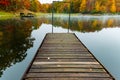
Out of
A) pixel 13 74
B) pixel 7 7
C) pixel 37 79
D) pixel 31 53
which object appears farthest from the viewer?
pixel 7 7

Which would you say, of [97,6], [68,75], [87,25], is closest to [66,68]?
[68,75]

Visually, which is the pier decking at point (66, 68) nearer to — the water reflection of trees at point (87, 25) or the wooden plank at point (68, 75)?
the wooden plank at point (68, 75)

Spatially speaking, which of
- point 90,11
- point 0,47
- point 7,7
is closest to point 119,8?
point 90,11

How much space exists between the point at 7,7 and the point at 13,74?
8493 cm

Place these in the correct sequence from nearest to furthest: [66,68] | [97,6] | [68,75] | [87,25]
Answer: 1. [68,75]
2. [66,68]
3. [87,25]
4. [97,6]

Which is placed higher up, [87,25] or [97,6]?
[97,6]

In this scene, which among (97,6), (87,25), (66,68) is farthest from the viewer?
(97,6)

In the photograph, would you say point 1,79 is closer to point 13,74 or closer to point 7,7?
point 13,74

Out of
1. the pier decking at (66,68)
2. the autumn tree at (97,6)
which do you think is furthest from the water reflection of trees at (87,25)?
the autumn tree at (97,6)

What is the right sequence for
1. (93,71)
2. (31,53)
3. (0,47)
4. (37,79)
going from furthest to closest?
(0,47), (31,53), (93,71), (37,79)

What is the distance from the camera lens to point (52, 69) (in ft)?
38.5

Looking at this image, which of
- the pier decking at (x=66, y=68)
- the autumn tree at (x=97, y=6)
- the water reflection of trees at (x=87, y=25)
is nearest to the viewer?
the pier decking at (x=66, y=68)

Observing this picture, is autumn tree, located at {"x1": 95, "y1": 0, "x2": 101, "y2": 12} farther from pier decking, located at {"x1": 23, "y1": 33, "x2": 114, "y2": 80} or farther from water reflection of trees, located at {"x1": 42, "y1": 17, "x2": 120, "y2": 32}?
pier decking, located at {"x1": 23, "y1": 33, "x2": 114, "y2": 80}

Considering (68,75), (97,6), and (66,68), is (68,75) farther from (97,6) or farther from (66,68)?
(97,6)
